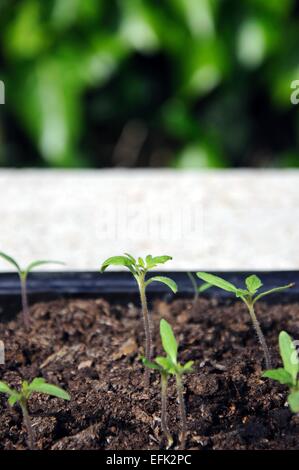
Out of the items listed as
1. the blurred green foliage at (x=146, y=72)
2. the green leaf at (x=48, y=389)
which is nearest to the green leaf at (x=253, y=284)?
the green leaf at (x=48, y=389)

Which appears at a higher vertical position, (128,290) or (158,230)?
(158,230)

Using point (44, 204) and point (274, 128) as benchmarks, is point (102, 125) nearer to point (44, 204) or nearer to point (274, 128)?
point (274, 128)

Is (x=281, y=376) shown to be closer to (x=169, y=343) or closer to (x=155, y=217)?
(x=169, y=343)

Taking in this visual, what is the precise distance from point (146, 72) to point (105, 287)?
1530 mm

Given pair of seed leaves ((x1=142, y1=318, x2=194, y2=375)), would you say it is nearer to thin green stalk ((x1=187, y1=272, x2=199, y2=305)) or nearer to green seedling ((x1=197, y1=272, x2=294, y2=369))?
green seedling ((x1=197, y1=272, x2=294, y2=369))

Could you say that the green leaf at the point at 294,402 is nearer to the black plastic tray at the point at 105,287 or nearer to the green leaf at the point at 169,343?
the green leaf at the point at 169,343

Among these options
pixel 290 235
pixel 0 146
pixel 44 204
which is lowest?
pixel 290 235

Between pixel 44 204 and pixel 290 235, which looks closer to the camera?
pixel 290 235

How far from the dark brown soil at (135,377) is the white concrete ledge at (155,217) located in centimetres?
14

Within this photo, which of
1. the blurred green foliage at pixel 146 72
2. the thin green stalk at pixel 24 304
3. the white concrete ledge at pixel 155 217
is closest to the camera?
the thin green stalk at pixel 24 304

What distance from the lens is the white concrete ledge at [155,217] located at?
1222 millimetres

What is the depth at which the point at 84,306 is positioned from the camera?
1080 millimetres

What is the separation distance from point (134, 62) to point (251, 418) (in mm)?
1833

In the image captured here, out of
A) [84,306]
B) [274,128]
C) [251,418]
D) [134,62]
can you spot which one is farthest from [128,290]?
[274,128]
